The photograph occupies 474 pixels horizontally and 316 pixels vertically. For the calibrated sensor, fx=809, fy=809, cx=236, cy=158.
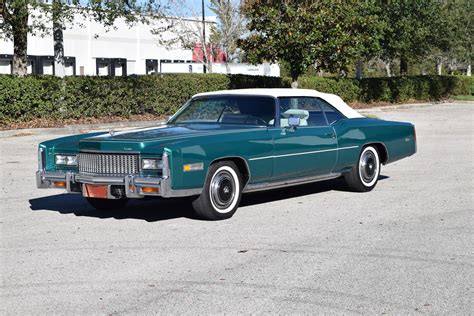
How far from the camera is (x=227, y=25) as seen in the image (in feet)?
152

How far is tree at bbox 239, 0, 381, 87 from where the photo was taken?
91.4ft

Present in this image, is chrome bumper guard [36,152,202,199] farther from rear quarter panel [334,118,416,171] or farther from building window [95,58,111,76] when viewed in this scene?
building window [95,58,111,76]

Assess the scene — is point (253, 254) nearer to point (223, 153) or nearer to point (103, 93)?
point (223, 153)

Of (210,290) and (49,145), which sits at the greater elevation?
(49,145)

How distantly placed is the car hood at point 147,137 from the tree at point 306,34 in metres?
19.0

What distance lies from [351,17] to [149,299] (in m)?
24.5

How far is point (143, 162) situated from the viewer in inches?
320

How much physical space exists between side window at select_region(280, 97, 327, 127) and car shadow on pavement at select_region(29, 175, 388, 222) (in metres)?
1.06

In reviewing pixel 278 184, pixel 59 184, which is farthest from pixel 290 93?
pixel 59 184

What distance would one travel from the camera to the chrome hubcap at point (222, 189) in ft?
27.8

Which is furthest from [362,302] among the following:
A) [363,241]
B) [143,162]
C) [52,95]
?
[52,95]

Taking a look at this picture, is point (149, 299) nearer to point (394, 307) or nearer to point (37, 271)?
point (37, 271)

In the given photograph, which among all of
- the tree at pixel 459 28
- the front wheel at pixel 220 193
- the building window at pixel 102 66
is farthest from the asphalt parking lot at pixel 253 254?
the building window at pixel 102 66

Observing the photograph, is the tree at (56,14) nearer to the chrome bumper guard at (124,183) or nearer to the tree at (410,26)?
the chrome bumper guard at (124,183)
